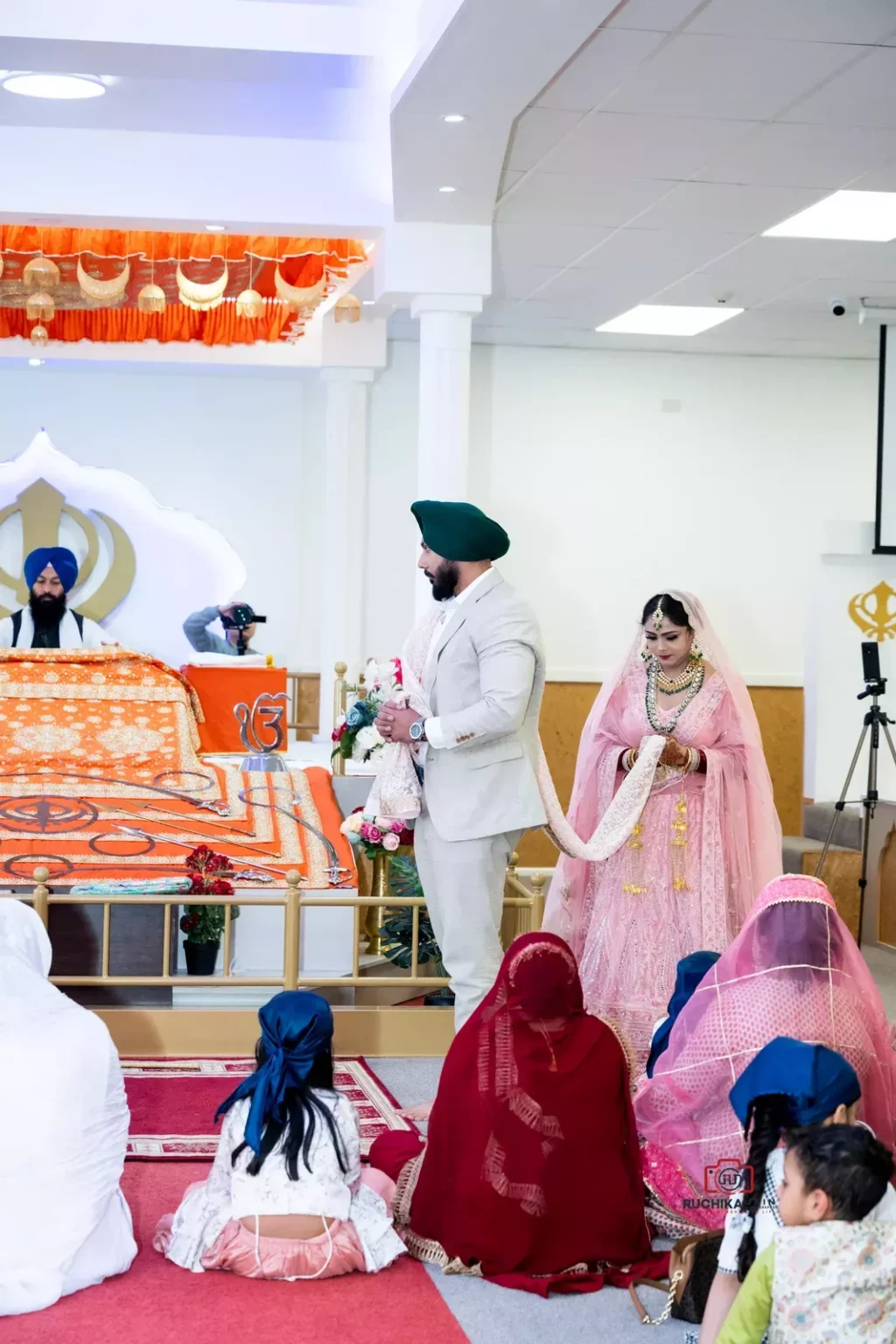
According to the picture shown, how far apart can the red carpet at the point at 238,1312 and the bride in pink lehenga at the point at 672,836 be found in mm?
1805

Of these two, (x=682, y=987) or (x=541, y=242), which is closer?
(x=682, y=987)

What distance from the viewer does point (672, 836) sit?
503 centimetres

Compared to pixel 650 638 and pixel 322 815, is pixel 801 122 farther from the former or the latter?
pixel 322 815

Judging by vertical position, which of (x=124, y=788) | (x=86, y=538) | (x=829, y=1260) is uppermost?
(x=86, y=538)

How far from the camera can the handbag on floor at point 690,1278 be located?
2963 millimetres

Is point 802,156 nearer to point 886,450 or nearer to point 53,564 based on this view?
point 886,450

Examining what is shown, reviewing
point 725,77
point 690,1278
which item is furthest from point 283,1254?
point 725,77

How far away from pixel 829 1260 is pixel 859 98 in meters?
3.84

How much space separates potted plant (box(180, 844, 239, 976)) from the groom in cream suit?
1199 mm

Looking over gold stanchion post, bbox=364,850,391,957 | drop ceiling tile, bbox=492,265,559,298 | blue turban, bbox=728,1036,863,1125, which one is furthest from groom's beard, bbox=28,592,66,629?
blue turban, bbox=728,1036,863,1125

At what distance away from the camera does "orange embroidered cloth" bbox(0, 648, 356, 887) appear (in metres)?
6.06

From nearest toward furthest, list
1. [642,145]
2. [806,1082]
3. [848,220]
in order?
[806,1082], [642,145], [848,220]

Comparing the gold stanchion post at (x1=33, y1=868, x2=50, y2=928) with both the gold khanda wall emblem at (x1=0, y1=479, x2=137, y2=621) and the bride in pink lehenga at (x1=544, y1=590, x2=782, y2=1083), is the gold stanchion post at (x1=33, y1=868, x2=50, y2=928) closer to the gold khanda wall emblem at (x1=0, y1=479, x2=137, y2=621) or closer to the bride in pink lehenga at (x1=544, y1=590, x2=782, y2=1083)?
the bride in pink lehenga at (x1=544, y1=590, x2=782, y2=1083)

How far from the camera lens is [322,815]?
22.7ft
